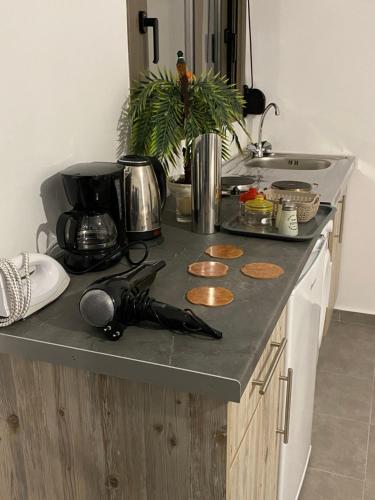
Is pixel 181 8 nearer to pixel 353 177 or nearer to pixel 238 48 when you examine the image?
pixel 238 48

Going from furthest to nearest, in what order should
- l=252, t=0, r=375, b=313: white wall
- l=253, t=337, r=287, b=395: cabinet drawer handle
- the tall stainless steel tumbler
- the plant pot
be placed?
l=252, t=0, r=375, b=313: white wall → the plant pot → the tall stainless steel tumbler → l=253, t=337, r=287, b=395: cabinet drawer handle

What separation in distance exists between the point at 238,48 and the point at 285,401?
2140 mm

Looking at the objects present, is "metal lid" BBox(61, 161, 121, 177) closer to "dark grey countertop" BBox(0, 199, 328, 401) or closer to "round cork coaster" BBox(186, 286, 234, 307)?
"dark grey countertop" BBox(0, 199, 328, 401)

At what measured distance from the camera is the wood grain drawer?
0.96 metres

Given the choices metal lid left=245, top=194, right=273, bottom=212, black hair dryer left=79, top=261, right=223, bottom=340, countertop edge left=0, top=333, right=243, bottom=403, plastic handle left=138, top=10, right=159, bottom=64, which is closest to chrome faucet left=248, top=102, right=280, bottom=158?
plastic handle left=138, top=10, right=159, bottom=64

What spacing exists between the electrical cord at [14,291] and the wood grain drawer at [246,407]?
44cm

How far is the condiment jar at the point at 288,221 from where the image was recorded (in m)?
1.54

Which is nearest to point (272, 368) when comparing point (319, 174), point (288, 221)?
point (288, 221)

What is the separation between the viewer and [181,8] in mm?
2441

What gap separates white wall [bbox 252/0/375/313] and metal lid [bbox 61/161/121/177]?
6.12ft

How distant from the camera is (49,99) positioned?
4.44 ft

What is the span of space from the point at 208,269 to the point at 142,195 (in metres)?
0.30

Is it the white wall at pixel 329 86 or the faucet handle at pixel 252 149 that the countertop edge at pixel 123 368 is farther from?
the white wall at pixel 329 86

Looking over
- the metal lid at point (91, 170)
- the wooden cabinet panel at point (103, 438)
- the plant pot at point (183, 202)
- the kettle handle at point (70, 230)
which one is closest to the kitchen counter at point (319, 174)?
the plant pot at point (183, 202)
